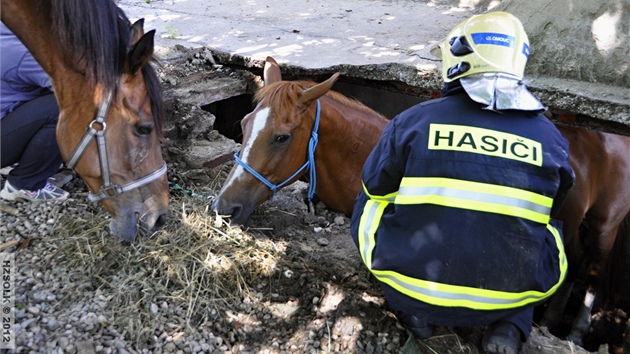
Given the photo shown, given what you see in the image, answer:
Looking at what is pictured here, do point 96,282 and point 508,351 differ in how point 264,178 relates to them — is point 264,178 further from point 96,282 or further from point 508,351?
point 508,351

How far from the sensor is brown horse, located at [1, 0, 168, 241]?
8.31 ft

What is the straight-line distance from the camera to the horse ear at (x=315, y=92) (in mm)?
3150

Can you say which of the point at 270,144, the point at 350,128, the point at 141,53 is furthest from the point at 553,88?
the point at 141,53

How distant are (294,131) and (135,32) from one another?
1.05 metres

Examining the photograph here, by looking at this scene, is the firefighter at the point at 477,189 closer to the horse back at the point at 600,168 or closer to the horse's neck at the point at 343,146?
the horse's neck at the point at 343,146

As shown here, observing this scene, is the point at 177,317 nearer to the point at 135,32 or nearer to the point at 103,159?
the point at 103,159

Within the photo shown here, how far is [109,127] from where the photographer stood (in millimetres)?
2658

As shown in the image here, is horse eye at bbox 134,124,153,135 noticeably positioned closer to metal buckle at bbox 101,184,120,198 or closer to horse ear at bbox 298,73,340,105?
metal buckle at bbox 101,184,120,198

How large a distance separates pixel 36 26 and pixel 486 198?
2.21 metres

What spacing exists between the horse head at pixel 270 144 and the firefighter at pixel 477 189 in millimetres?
1037

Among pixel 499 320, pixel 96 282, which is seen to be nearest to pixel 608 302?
pixel 499 320

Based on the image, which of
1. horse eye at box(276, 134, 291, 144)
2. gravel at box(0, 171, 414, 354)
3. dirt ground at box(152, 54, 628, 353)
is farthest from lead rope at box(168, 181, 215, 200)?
horse eye at box(276, 134, 291, 144)

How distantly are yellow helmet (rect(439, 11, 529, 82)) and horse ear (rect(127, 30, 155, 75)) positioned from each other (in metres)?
1.43

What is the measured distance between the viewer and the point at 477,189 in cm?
208
